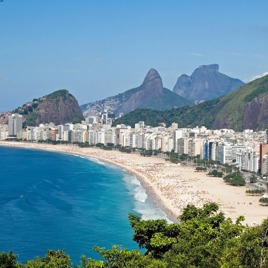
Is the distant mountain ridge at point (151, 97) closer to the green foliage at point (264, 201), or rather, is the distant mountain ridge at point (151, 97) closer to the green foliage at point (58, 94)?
the green foliage at point (58, 94)

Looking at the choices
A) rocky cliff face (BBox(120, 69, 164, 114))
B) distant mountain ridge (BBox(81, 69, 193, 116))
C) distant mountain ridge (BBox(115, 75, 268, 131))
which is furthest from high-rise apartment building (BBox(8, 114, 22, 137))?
rocky cliff face (BBox(120, 69, 164, 114))

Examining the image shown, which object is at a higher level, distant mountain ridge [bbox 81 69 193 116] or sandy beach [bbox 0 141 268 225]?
distant mountain ridge [bbox 81 69 193 116]

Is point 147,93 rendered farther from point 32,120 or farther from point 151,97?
point 32,120

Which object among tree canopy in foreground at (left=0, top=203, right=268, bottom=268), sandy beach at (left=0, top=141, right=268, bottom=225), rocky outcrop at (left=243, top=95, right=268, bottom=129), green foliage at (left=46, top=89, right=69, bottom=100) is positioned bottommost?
sandy beach at (left=0, top=141, right=268, bottom=225)

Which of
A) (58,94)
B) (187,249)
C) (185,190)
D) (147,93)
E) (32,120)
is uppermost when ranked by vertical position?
(147,93)

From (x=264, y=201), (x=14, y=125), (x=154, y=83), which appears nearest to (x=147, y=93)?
(x=154, y=83)

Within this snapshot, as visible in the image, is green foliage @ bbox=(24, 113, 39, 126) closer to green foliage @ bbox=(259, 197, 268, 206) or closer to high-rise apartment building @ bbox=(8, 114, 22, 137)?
high-rise apartment building @ bbox=(8, 114, 22, 137)

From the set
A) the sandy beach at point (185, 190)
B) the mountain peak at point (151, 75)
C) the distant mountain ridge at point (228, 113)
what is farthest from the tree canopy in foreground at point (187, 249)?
the mountain peak at point (151, 75)

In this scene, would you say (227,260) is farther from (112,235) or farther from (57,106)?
(57,106)
